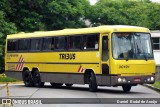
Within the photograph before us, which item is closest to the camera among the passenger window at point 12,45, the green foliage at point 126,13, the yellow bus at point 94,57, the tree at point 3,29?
the yellow bus at point 94,57

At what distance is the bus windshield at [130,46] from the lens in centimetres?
2412

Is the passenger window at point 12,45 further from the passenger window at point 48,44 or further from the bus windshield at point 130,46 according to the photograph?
the bus windshield at point 130,46

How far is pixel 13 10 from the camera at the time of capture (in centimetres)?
5553

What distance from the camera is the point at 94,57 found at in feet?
82.7

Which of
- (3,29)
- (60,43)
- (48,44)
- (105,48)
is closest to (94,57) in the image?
(105,48)

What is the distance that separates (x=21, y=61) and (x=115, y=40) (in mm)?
9752

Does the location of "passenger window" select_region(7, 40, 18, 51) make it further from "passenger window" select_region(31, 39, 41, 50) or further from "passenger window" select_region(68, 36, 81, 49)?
"passenger window" select_region(68, 36, 81, 49)

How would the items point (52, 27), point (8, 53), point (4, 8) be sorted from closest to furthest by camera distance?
point (8, 53) < point (4, 8) < point (52, 27)

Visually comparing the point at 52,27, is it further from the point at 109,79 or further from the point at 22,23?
the point at 109,79

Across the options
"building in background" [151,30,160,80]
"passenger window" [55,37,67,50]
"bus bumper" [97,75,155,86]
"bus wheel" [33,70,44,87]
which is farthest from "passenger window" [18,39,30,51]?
"building in background" [151,30,160,80]

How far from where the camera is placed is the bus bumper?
77.6 ft

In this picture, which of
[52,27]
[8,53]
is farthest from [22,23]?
[8,53]

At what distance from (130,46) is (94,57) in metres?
1.83

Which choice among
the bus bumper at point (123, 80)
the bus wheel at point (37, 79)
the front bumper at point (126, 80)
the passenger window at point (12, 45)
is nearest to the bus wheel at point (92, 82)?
the bus bumper at point (123, 80)
